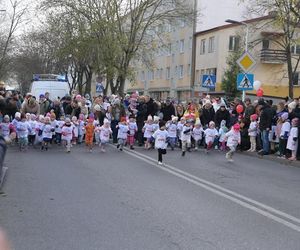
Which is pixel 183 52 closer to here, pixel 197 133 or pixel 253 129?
pixel 197 133

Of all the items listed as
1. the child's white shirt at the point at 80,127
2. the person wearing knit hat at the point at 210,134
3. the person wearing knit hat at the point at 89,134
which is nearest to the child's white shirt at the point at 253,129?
the person wearing knit hat at the point at 210,134

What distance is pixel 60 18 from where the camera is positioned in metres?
40.6

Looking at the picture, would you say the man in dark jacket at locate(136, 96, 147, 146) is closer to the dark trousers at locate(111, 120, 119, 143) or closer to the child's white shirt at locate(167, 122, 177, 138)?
the dark trousers at locate(111, 120, 119, 143)

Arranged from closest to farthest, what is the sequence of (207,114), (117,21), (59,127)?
(59,127) < (207,114) < (117,21)

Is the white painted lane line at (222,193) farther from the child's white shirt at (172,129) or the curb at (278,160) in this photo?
the curb at (278,160)

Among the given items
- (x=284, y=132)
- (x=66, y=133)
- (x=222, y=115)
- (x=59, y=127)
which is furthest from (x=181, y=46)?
(x=284, y=132)

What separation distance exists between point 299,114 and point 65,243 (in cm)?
1190

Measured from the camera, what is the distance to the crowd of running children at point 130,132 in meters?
16.8

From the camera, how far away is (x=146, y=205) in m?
8.54

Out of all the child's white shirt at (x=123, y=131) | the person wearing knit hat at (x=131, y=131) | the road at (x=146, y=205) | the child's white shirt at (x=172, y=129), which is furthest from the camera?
the child's white shirt at (x=172, y=129)

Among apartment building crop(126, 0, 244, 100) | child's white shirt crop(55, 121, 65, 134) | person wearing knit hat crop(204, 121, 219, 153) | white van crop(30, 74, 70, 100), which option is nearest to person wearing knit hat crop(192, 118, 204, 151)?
person wearing knit hat crop(204, 121, 219, 153)

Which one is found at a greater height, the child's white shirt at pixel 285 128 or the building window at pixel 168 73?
the building window at pixel 168 73

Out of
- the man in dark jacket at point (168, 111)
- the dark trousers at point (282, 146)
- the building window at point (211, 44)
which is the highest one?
the building window at point (211, 44)

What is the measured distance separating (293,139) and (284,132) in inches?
19.5
